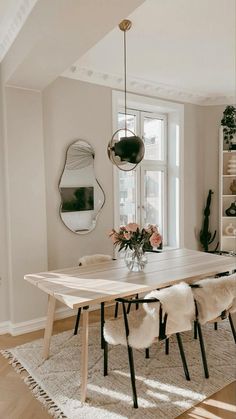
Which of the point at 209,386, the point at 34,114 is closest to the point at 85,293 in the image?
the point at 209,386

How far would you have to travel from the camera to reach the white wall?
11.6ft

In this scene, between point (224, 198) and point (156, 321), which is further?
point (224, 198)

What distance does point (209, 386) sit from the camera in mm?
2344

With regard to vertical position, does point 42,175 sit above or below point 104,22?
below

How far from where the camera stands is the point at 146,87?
4.27 m

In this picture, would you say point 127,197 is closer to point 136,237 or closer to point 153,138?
point 153,138

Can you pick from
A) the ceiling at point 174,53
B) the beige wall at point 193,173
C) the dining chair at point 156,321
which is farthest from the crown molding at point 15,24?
the beige wall at point 193,173

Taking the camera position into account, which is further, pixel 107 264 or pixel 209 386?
pixel 107 264

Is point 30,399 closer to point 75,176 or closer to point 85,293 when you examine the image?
point 85,293

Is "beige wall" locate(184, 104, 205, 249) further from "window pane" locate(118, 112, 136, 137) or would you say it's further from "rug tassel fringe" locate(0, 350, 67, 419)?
"rug tassel fringe" locate(0, 350, 67, 419)

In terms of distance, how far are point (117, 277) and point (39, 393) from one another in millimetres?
956

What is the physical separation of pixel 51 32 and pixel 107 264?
6.20 ft

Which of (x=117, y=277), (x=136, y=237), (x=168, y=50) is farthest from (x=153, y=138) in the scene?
(x=117, y=277)

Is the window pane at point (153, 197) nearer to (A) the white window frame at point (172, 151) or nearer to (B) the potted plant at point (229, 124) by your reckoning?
(A) the white window frame at point (172, 151)
